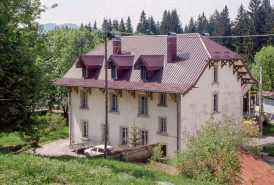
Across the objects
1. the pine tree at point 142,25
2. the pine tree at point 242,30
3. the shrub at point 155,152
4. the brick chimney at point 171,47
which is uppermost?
the pine tree at point 142,25

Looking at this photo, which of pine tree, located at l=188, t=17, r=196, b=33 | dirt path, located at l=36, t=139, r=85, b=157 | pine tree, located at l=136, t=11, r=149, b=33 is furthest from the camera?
pine tree, located at l=188, t=17, r=196, b=33

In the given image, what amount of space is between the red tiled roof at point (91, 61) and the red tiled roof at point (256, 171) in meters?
15.3

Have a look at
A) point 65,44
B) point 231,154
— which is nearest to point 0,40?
point 231,154

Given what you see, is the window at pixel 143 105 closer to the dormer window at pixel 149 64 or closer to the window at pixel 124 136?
the dormer window at pixel 149 64

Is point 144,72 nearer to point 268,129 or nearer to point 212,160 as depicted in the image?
point 212,160

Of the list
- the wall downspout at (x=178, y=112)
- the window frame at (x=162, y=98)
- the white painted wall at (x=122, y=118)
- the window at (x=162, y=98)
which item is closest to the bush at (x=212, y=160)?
the wall downspout at (x=178, y=112)

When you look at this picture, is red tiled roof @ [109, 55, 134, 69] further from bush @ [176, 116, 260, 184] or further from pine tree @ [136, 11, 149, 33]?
pine tree @ [136, 11, 149, 33]

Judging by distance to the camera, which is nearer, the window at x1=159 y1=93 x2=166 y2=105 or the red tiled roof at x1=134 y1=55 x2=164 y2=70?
the window at x1=159 y1=93 x2=166 y2=105

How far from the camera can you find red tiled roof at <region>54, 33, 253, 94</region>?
26.1m

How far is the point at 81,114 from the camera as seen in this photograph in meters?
32.2

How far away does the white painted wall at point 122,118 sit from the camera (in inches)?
1029

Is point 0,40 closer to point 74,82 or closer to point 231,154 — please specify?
point 231,154

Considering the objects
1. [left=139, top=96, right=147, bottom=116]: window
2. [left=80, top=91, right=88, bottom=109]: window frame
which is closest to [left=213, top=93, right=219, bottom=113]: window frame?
[left=139, top=96, right=147, bottom=116]: window

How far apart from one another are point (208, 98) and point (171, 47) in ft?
16.5
